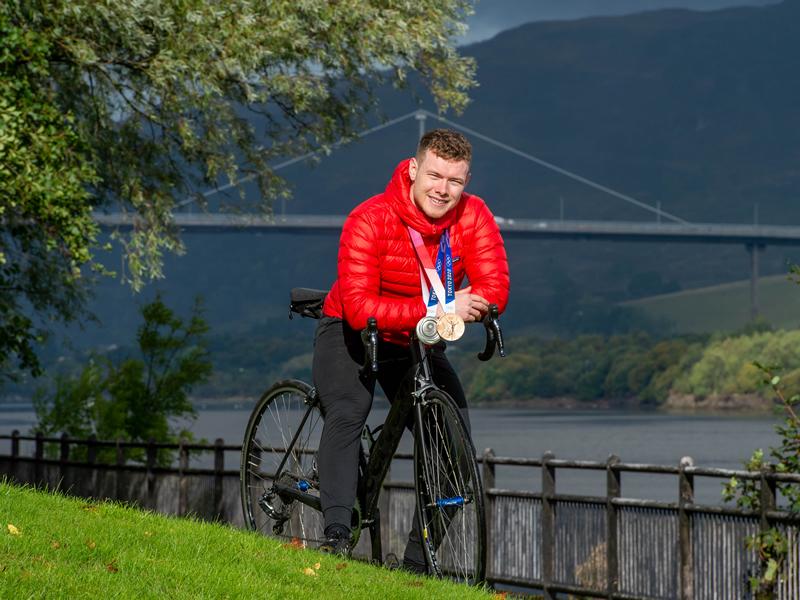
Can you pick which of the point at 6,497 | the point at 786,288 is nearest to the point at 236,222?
the point at 6,497

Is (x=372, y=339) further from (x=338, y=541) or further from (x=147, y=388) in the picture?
(x=147, y=388)

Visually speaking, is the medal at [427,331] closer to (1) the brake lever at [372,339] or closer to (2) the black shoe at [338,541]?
(1) the brake lever at [372,339]

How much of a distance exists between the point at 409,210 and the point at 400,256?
0.18 meters

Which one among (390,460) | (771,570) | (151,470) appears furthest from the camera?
(151,470)

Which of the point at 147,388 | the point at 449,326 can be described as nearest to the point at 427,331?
the point at 449,326

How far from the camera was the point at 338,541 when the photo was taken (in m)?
5.71

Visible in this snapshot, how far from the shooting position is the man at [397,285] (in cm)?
526

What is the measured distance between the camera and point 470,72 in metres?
16.3

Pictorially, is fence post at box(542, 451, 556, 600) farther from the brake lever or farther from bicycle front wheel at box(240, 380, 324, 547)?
the brake lever

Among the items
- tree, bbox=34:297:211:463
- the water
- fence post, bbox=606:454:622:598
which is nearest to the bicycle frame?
fence post, bbox=606:454:622:598

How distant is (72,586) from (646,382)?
109119 mm

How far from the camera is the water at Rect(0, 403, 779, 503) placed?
55969 mm

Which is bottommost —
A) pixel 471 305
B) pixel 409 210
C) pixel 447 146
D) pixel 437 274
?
pixel 471 305

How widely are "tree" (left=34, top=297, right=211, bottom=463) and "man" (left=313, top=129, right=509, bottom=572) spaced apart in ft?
51.4
